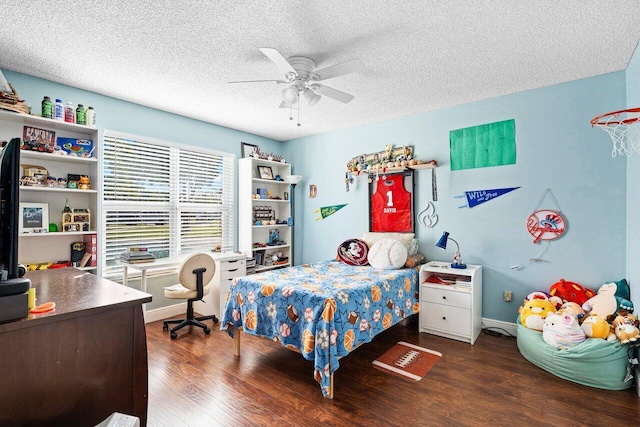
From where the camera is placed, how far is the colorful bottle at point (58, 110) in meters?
2.85

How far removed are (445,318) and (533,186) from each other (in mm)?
1589

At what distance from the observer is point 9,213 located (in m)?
1.13

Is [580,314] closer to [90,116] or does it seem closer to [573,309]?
Answer: [573,309]

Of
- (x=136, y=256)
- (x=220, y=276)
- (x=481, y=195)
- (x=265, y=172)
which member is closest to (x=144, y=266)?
(x=136, y=256)

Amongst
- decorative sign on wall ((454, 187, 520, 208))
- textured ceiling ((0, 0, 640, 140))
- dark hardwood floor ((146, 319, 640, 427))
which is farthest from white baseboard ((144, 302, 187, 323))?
decorative sign on wall ((454, 187, 520, 208))

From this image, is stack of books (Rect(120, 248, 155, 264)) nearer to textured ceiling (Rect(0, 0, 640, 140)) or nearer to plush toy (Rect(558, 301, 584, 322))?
textured ceiling (Rect(0, 0, 640, 140))

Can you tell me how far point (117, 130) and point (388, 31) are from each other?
3007 mm

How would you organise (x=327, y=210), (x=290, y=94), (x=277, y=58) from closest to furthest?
(x=277, y=58)
(x=290, y=94)
(x=327, y=210)

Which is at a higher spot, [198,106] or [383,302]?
[198,106]

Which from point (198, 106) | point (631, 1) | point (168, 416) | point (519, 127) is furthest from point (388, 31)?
point (168, 416)

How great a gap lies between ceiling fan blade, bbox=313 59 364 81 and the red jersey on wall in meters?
2.03

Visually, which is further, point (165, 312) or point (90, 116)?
point (165, 312)

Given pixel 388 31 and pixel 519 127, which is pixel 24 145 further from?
pixel 519 127

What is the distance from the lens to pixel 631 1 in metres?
1.87
